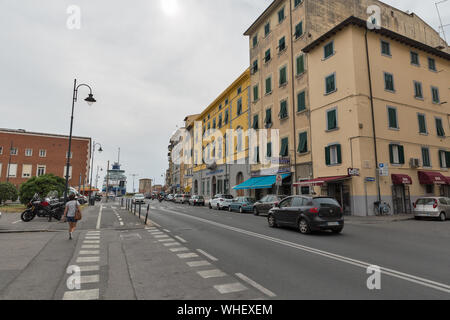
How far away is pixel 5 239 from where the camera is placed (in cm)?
969

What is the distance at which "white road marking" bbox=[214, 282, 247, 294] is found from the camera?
457 cm

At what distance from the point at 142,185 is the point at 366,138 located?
13164 cm

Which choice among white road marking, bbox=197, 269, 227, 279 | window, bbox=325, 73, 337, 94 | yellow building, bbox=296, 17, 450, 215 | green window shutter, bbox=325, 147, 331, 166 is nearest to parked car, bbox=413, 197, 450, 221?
yellow building, bbox=296, 17, 450, 215

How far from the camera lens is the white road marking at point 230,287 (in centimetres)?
457

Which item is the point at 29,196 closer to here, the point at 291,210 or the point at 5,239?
the point at 5,239

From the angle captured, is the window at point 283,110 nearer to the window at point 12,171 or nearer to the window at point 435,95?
the window at point 435,95

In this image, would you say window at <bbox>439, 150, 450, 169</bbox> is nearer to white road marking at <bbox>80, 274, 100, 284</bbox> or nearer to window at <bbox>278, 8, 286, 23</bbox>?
window at <bbox>278, 8, 286, 23</bbox>

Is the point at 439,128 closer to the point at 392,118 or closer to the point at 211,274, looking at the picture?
the point at 392,118

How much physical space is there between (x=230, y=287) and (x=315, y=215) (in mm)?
6683

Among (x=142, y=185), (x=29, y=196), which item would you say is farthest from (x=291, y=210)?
(x=142, y=185)

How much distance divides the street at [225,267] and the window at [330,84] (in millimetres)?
14357

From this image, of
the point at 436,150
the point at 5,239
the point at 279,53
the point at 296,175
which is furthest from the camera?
the point at 279,53

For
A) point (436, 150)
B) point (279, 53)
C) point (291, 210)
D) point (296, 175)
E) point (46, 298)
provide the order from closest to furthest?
1. point (46, 298)
2. point (291, 210)
3. point (436, 150)
4. point (296, 175)
5. point (279, 53)

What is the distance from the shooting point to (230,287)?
4719 mm
